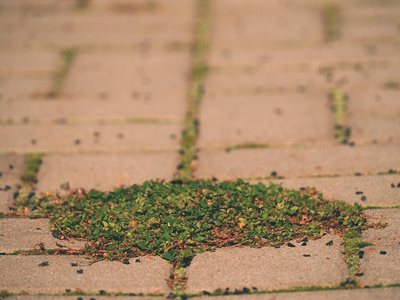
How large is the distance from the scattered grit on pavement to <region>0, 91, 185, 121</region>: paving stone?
16mm

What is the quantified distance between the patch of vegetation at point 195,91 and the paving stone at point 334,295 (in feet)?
3.94

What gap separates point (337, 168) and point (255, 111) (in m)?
1.01

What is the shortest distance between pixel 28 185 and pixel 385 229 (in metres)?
2.25

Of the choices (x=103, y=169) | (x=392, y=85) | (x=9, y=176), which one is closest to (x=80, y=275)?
(x=103, y=169)

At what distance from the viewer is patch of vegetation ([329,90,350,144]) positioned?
4492mm

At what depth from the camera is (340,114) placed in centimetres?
477

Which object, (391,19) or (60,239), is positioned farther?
(391,19)

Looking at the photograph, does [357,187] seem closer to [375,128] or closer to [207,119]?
[375,128]

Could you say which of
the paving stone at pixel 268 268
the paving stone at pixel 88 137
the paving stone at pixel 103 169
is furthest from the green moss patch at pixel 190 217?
the paving stone at pixel 88 137

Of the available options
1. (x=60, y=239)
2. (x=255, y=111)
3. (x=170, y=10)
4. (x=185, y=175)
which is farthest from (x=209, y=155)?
(x=170, y=10)

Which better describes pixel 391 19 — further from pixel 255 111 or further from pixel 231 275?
pixel 231 275

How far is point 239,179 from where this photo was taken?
387 centimetres

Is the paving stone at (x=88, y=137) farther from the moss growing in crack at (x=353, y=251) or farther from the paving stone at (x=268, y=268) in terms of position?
the moss growing in crack at (x=353, y=251)

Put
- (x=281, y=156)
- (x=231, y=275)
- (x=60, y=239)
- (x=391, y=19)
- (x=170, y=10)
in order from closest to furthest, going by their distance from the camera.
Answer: (x=231, y=275), (x=60, y=239), (x=281, y=156), (x=391, y=19), (x=170, y=10)
